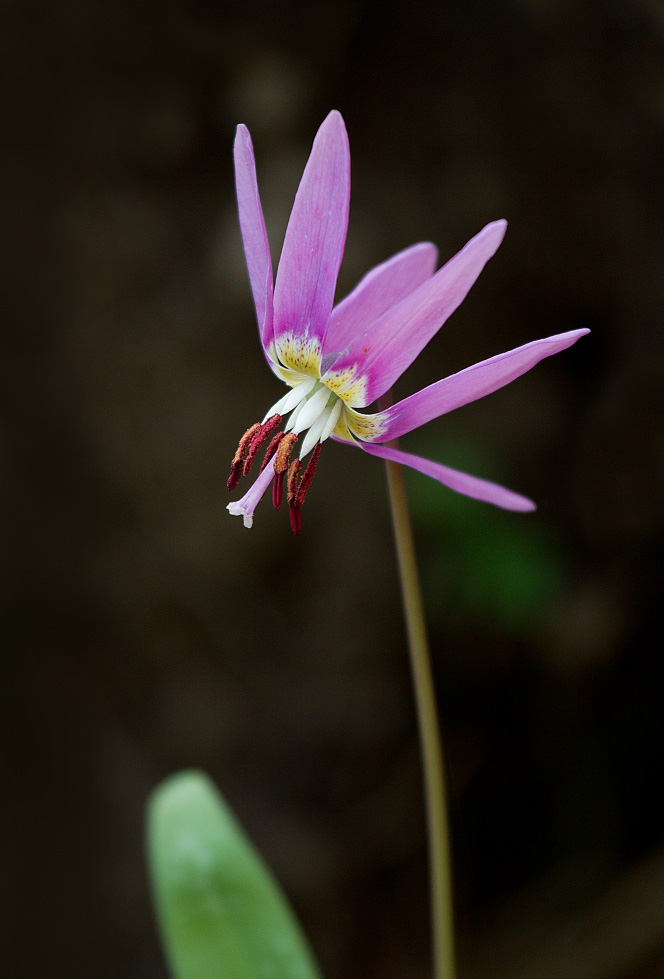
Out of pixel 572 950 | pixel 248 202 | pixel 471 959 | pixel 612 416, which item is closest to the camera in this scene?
pixel 248 202

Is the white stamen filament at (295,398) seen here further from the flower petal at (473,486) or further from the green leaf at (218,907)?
the green leaf at (218,907)

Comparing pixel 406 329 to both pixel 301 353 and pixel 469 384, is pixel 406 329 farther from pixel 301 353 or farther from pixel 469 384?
pixel 301 353

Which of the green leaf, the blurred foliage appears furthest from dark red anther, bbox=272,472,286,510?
the blurred foliage

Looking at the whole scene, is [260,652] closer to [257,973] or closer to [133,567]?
[133,567]

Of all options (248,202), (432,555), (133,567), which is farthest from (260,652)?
(248,202)

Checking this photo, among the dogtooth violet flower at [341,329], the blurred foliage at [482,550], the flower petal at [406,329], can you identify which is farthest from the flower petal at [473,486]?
the blurred foliage at [482,550]

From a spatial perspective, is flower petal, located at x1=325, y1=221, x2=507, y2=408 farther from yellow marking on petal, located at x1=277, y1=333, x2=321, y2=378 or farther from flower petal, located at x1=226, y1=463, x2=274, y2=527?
flower petal, located at x1=226, y1=463, x2=274, y2=527

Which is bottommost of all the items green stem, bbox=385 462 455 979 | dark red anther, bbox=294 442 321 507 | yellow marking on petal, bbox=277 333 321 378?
green stem, bbox=385 462 455 979

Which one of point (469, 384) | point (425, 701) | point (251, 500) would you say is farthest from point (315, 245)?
point (425, 701)
